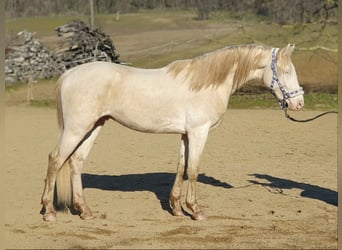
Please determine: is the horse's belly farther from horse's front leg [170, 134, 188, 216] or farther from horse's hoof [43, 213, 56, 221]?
horse's hoof [43, 213, 56, 221]

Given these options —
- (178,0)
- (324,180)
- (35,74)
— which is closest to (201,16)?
(178,0)

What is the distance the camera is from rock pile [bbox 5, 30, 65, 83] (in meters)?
21.6

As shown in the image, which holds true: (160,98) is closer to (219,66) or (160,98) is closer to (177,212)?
(219,66)

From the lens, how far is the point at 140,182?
7410 millimetres

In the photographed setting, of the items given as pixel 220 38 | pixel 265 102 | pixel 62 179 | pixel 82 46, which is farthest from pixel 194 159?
pixel 220 38

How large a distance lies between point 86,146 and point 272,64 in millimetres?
1958

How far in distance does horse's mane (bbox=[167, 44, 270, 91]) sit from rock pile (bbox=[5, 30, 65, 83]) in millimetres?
16677

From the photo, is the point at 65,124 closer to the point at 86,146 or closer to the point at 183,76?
the point at 86,146

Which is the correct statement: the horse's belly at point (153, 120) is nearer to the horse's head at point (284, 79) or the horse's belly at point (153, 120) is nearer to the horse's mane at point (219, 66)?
the horse's mane at point (219, 66)

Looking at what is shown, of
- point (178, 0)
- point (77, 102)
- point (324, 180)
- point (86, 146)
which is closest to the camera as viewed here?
point (77, 102)

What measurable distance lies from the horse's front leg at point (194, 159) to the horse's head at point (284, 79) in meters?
0.79

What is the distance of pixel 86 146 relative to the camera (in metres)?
5.82

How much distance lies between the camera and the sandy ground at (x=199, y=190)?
16.6 feet

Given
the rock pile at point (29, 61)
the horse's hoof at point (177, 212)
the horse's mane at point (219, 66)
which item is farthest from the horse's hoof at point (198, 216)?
the rock pile at point (29, 61)
